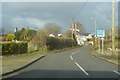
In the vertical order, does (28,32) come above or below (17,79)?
above

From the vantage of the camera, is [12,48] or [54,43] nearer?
[12,48]

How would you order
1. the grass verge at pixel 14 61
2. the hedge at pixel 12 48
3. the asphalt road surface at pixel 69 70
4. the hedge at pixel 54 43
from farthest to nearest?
the hedge at pixel 54 43 < the hedge at pixel 12 48 < the grass verge at pixel 14 61 < the asphalt road surface at pixel 69 70

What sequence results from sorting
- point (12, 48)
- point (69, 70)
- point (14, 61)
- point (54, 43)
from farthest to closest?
1. point (54, 43)
2. point (12, 48)
3. point (14, 61)
4. point (69, 70)

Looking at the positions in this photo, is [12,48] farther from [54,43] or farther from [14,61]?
[54,43]

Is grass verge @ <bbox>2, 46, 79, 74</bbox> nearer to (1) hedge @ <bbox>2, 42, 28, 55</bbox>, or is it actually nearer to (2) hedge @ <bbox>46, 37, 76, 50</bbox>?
(1) hedge @ <bbox>2, 42, 28, 55</bbox>

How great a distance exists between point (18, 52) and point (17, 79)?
808 inches

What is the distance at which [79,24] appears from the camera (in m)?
97.4

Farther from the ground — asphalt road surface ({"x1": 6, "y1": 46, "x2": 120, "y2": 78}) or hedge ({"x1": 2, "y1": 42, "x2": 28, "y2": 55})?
hedge ({"x1": 2, "y1": 42, "x2": 28, "y2": 55})

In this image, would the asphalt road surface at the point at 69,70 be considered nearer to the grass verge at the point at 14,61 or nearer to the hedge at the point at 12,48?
the grass verge at the point at 14,61

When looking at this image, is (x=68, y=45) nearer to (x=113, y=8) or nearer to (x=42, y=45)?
(x=42, y=45)

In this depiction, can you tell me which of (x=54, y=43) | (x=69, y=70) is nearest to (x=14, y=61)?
(x=69, y=70)

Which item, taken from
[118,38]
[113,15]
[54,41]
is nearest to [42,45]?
[54,41]

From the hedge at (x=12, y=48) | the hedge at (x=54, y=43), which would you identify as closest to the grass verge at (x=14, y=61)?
the hedge at (x=12, y=48)

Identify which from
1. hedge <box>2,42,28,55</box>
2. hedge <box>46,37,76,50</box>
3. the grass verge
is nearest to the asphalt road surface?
the grass verge
